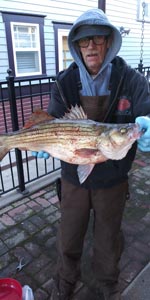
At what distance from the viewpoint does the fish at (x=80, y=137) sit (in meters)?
1.65

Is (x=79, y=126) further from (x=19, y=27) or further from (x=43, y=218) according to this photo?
(x=19, y=27)

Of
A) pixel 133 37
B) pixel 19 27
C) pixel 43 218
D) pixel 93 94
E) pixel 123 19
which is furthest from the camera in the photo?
pixel 133 37

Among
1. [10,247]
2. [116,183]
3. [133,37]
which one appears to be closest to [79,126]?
[116,183]

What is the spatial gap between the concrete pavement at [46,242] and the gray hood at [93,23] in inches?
75.7

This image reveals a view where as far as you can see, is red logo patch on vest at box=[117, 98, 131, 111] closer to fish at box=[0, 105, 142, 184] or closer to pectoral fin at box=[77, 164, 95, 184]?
fish at box=[0, 105, 142, 184]

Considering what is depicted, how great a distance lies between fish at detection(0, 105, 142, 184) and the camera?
1.65 meters

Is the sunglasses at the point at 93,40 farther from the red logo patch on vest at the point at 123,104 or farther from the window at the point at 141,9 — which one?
the window at the point at 141,9

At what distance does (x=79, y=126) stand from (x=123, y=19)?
1049 centimetres

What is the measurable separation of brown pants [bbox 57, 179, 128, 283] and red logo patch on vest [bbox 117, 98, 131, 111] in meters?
0.60

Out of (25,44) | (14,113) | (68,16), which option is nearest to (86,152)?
(14,113)

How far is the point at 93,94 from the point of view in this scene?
1998 millimetres

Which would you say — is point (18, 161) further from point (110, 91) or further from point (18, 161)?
point (110, 91)

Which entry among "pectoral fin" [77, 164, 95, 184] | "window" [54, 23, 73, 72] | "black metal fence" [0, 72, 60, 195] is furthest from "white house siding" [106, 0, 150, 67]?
"pectoral fin" [77, 164, 95, 184]

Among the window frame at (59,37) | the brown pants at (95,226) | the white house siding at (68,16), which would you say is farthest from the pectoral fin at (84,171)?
the window frame at (59,37)
